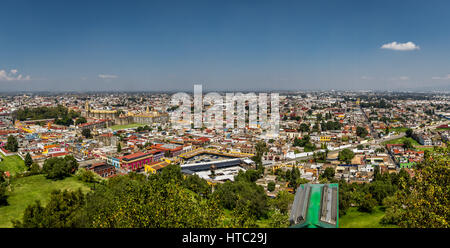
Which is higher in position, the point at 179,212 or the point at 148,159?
the point at 179,212

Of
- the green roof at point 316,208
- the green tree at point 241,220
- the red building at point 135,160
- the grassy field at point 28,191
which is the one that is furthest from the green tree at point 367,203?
the red building at point 135,160

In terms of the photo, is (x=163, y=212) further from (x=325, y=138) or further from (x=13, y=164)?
(x=325, y=138)

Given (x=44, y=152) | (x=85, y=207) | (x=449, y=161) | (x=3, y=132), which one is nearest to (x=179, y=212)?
(x=449, y=161)

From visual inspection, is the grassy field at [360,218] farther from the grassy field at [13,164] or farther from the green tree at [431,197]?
the grassy field at [13,164]

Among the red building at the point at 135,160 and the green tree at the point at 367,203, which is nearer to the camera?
the green tree at the point at 367,203

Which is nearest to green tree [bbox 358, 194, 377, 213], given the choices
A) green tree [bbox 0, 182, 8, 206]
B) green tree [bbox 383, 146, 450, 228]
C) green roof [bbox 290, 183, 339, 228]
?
green roof [bbox 290, 183, 339, 228]

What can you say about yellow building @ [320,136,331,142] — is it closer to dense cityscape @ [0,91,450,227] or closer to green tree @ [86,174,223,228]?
dense cityscape @ [0,91,450,227]
